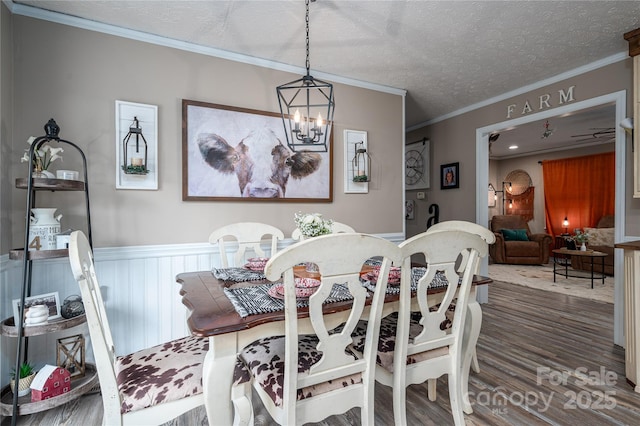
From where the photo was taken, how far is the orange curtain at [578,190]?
6.52 meters

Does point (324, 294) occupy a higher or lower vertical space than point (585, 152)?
lower

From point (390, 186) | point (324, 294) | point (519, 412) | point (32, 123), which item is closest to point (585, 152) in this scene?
point (390, 186)

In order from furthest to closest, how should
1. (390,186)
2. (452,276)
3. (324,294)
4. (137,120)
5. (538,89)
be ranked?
(390,186), (538,89), (137,120), (452,276), (324,294)

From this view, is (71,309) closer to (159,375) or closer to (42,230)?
(42,230)

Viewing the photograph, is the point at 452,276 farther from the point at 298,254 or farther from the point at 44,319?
the point at 44,319

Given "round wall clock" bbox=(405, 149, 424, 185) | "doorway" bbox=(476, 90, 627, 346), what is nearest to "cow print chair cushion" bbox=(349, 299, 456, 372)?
"doorway" bbox=(476, 90, 627, 346)

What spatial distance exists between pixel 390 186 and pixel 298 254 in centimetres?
278

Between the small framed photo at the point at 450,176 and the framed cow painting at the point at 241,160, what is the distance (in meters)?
2.09

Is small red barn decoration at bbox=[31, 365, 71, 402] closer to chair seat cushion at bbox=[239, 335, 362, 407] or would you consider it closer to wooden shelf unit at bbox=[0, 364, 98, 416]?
wooden shelf unit at bbox=[0, 364, 98, 416]

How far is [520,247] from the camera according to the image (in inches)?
254

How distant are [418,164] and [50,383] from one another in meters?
4.71

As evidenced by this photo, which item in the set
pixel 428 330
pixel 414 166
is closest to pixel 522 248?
pixel 414 166

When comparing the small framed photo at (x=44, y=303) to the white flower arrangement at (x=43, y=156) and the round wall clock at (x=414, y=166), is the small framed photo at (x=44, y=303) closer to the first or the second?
the white flower arrangement at (x=43, y=156)

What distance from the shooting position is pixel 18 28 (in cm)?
209
